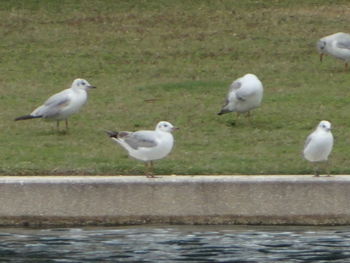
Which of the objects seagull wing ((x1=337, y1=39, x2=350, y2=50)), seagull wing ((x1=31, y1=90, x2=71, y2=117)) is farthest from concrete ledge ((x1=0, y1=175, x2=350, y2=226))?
seagull wing ((x1=337, y1=39, x2=350, y2=50))

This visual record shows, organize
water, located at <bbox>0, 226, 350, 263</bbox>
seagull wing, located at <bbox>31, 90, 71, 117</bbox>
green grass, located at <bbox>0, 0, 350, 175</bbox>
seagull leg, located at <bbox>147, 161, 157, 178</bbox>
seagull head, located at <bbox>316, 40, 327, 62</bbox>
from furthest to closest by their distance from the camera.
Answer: seagull head, located at <bbox>316, 40, 327, 62</bbox>
seagull wing, located at <bbox>31, 90, 71, 117</bbox>
green grass, located at <bbox>0, 0, 350, 175</bbox>
seagull leg, located at <bbox>147, 161, 157, 178</bbox>
water, located at <bbox>0, 226, 350, 263</bbox>

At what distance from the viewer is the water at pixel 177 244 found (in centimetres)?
1083

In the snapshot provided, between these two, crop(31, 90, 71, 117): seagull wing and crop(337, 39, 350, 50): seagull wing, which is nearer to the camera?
crop(31, 90, 71, 117): seagull wing

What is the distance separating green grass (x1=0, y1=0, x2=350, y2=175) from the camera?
1479cm

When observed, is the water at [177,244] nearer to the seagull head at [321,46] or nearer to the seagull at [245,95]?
the seagull at [245,95]

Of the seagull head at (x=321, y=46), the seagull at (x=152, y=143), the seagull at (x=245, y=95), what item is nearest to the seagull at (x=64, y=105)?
the seagull at (x=245, y=95)

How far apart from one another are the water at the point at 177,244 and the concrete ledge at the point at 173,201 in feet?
0.77

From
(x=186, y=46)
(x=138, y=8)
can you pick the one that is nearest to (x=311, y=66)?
(x=186, y=46)

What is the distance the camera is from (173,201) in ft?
41.0

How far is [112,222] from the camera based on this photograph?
12531mm

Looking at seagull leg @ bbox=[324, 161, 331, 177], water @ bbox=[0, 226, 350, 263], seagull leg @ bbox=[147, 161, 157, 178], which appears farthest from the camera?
seagull leg @ bbox=[324, 161, 331, 177]

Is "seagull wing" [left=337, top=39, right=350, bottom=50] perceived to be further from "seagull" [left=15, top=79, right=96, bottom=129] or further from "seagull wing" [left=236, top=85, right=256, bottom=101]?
"seagull" [left=15, top=79, right=96, bottom=129]

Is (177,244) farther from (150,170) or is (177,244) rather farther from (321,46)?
(321,46)

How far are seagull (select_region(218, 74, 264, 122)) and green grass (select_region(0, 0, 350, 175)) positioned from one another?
1.11 ft
